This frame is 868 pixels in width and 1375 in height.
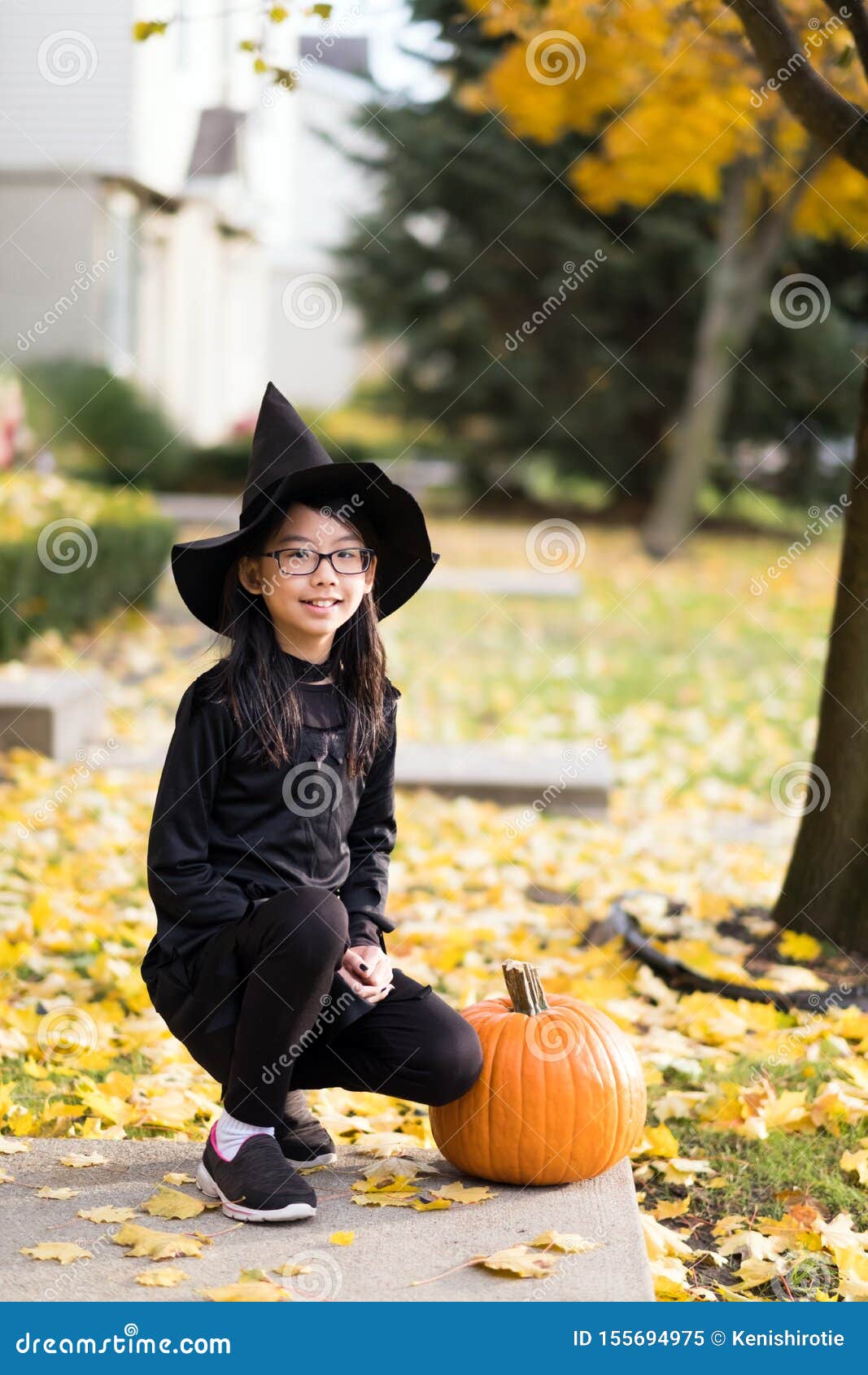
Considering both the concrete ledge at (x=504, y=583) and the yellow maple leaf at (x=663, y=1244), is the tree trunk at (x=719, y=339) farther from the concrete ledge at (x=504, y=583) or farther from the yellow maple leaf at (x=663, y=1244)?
the yellow maple leaf at (x=663, y=1244)

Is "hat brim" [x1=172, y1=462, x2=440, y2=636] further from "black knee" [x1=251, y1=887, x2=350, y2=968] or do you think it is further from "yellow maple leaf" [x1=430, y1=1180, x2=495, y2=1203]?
"yellow maple leaf" [x1=430, y1=1180, x2=495, y2=1203]

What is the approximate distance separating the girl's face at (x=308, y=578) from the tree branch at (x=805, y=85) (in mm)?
2040

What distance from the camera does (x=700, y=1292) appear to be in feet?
8.16

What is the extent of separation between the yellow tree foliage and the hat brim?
4.61 meters

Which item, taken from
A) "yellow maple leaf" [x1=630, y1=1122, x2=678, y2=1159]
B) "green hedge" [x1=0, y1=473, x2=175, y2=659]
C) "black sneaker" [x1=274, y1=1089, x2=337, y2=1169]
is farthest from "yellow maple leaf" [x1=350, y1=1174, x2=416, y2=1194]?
"green hedge" [x1=0, y1=473, x2=175, y2=659]

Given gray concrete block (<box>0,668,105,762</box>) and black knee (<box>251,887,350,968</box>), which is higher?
black knee (<box>251,887,350,968</box>)

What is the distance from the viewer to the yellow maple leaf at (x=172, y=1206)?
2420 millimetres

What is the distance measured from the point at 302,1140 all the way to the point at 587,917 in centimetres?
205

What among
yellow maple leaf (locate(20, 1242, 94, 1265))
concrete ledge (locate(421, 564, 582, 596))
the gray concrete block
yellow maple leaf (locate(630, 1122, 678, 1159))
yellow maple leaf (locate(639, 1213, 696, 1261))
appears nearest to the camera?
yellow maple leaf (locate(20, 1242, 94, 1265))

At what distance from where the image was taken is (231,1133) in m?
2.52

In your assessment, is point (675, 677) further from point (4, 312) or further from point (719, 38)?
point (4, 312)

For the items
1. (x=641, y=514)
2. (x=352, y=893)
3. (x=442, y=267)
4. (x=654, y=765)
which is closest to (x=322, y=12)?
(x=352, y=893)

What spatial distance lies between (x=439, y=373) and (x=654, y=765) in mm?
11414

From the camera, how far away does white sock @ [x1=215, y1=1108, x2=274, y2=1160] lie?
8.21 ft
